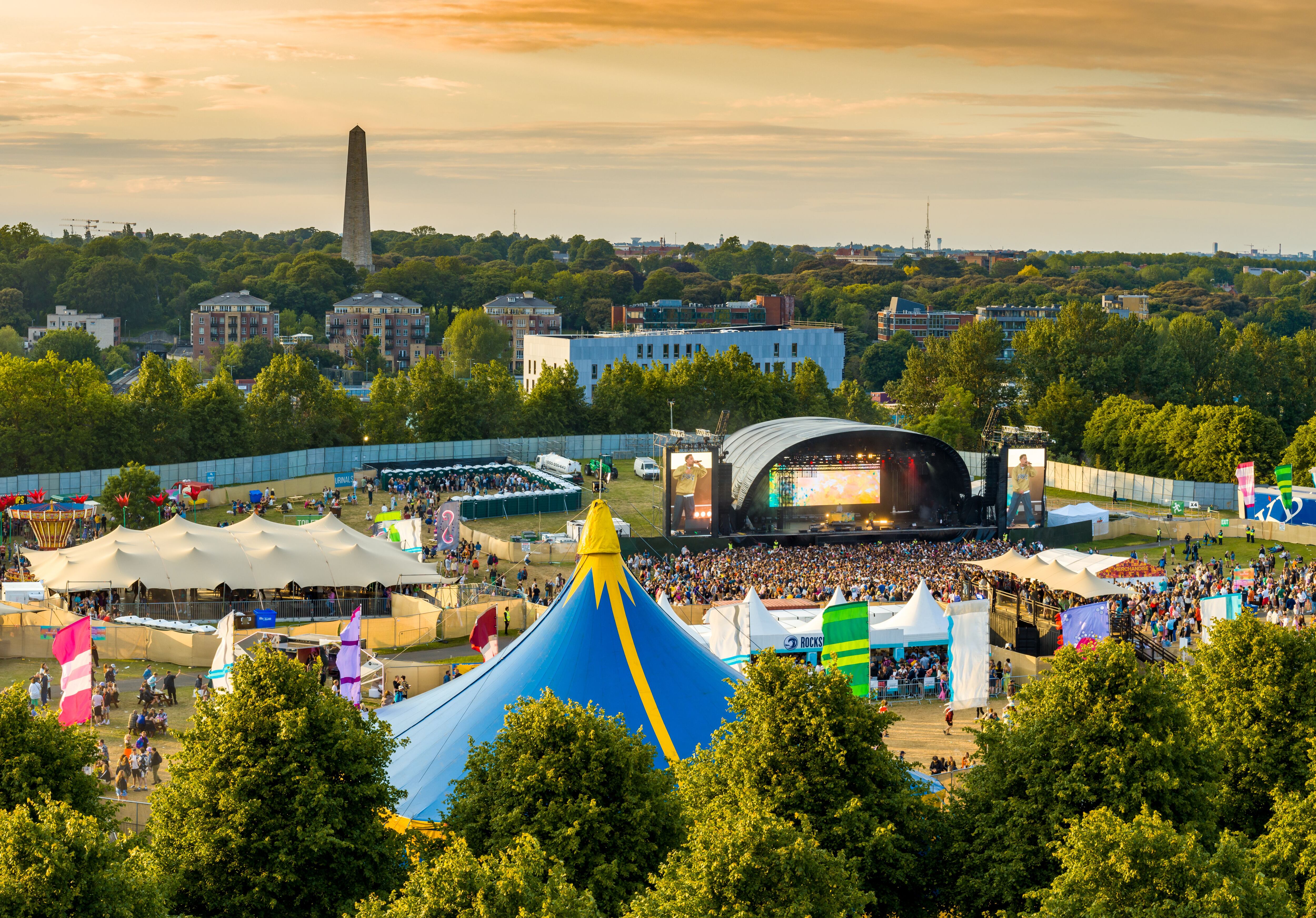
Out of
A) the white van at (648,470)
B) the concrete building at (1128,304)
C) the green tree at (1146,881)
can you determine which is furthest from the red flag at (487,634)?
the concrete building at (1128,304)

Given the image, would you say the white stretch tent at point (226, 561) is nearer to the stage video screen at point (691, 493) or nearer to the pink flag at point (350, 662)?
the pink flag at point (350, 662)

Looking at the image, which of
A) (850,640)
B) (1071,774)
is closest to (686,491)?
(850,640)

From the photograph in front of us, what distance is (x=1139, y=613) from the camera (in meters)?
36.3

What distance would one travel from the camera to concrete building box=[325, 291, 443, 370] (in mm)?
151000

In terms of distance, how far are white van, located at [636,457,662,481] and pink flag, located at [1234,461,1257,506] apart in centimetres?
2762

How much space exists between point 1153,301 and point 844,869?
172 meters

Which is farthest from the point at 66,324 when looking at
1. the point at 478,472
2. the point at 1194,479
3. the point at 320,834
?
the point at 320,834

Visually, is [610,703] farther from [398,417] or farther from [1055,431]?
[1055,431]

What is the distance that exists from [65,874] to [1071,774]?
11837mm

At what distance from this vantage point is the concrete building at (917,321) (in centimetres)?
17150

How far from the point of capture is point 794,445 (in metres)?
51.3

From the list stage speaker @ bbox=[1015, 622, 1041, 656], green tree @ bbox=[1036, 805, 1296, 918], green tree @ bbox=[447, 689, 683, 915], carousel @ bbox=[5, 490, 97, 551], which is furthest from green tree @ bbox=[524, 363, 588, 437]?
green tree @ bbox=[1036, 805, 1296, 918]

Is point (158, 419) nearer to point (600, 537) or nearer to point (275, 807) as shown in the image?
point (600, 537)

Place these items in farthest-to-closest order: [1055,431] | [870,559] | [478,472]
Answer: [1055,431]
[478,472]
[870,559]
